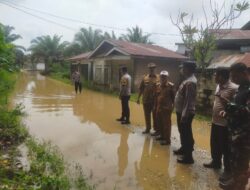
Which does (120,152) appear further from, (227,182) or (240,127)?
(240,127)

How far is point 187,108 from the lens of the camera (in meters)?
5.60

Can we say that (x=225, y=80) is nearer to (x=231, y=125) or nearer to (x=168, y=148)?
(x=231, y=125)

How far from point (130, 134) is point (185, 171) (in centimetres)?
285

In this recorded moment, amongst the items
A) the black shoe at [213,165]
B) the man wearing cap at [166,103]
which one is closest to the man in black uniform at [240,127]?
the black shoe at [213,165]

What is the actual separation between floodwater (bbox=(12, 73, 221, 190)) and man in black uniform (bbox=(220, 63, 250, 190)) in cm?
74

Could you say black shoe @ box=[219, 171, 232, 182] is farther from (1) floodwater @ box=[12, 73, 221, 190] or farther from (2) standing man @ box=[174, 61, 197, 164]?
(2) standing man @ box=[174, 61, 197, 164]

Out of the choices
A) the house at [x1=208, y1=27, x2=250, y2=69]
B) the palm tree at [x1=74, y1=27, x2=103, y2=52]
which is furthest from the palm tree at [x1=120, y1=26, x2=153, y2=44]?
the house at [x1=208, y1=27, x2=250, y2=69]

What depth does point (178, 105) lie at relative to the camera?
Result: 5941 mm

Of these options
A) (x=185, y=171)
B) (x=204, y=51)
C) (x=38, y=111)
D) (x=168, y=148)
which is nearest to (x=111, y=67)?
(x=204, y=51)

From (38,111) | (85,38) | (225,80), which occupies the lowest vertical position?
(38,111)

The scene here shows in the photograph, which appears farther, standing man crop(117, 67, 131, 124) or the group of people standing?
standing man crop(117, 67, 131, 124)

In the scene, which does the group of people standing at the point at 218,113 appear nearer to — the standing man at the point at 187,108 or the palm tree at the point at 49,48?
the standing man at the point at 187,108

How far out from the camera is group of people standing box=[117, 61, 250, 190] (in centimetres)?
399

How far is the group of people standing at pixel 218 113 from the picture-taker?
3.99m
